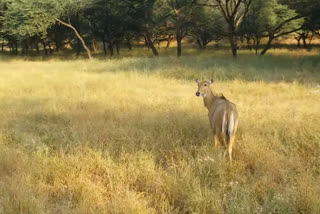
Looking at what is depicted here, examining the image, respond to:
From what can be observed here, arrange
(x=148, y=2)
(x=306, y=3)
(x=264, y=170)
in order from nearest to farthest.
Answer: (x=264, y=170) < (x=306, y=3) < (x=148, y=2)

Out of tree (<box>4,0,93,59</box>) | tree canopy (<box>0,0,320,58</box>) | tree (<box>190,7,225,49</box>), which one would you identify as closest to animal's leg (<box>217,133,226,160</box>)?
tree canopy (<box>0,0,320,58</box>)

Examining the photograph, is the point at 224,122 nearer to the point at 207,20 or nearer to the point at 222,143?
the point at 222,143

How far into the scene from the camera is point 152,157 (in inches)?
205

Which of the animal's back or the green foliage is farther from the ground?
the green foliage

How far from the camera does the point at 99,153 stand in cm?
526

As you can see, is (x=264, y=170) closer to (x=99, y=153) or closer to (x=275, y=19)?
(x=99, y=153)

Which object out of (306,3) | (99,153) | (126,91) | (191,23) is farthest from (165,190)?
(191,23)

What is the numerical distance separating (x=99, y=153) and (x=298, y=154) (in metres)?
3.42

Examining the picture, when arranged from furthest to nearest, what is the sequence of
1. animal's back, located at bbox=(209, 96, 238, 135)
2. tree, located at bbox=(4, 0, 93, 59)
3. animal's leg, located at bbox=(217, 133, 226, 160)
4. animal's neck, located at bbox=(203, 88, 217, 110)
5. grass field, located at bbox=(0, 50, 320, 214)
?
tree, located at bbox=(4, 0, 93, 59), animal's neck, located at bbox=(203, 88, 217, 110), animal's leg, located at bbox=(217, 133, 226, 160), animal's back, located at bbox=(209, 96, 238, 135), grass field, located at bbox=(0, 50, 320, 214)

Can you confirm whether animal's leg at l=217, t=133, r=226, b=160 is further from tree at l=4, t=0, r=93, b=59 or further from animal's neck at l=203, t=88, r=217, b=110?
tree at l=4, t=0, r=93, b=59

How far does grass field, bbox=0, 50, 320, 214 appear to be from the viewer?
3883 mm

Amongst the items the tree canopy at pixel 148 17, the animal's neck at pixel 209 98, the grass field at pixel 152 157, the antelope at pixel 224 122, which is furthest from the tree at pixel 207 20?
the antelope at pixel 224 122

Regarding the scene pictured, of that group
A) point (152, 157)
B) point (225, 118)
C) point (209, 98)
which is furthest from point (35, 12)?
point (225, 118)

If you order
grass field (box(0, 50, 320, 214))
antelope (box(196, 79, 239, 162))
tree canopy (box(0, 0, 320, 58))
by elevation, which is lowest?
grass field (box(0, 50, 320, 214))
